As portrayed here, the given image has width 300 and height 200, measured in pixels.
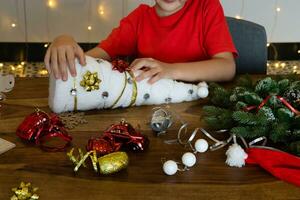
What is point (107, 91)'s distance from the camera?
0.84 meters

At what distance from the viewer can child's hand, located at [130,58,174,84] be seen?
904 millimetres

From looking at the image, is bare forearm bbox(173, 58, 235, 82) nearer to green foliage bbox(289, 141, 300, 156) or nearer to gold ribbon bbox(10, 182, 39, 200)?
green foliage bbox(289, 141, 300, 156)

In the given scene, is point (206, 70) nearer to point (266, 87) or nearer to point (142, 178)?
point (266, 87)

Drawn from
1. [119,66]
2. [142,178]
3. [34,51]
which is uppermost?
[119,66]

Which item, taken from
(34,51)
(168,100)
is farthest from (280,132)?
(34,51)

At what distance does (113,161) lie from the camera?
0.61 m

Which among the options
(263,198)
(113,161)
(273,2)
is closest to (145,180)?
(113,161)

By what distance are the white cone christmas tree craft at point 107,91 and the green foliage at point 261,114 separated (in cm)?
10

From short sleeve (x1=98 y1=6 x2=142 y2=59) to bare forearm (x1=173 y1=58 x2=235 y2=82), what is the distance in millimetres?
329

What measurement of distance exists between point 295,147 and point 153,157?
0.23 metres

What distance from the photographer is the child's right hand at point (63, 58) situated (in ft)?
2.61

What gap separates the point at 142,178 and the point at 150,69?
14.8 inches

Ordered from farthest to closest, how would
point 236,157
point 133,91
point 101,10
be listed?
point 101,10
point 133,91
point 236,157

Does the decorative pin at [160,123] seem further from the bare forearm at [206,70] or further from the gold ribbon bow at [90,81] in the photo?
the bare forearm at [206,70]
